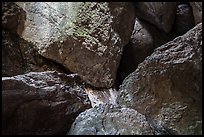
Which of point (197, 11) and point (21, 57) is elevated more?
point (21, 57)

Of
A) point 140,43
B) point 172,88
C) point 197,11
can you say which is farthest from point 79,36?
point 172,88

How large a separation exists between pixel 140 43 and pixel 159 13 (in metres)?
0.77

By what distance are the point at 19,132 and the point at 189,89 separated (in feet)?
5.10

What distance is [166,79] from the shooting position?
10.7ft

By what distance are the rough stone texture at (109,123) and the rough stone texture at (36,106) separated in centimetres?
15

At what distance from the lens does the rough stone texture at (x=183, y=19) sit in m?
7.48

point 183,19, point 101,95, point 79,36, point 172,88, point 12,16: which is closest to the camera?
point 172,88

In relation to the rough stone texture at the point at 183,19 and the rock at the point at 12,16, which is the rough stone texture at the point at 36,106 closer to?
the rock at the point at 12,16

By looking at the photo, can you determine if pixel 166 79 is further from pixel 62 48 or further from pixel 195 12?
pixel 195 12

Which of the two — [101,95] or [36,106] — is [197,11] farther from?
[36,106]

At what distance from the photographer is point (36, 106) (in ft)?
8.80

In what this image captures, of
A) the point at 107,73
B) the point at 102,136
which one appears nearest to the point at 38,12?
the point at 107,73

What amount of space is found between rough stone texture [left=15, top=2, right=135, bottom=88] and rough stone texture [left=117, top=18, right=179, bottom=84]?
0.87 metres

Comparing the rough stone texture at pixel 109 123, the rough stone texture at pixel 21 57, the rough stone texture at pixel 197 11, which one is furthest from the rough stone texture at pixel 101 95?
the rough stone texture at pixel 109 123
